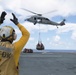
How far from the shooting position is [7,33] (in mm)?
4910

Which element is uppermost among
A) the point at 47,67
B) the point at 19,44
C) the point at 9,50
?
the point at 19,44

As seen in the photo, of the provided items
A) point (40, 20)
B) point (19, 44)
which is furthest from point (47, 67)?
point (19, 44)

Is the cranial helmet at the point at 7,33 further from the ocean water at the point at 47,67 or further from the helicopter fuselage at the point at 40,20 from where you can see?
the helicopter fuselage at the point at 40,20

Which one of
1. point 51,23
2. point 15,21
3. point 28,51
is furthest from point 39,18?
point 28,51

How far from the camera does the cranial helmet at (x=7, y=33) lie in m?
4.90

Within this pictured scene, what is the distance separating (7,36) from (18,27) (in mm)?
325

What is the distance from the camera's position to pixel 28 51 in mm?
181250

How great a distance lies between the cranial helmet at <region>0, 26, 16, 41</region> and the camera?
16.1 feet

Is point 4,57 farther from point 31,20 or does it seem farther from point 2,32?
point 31,20

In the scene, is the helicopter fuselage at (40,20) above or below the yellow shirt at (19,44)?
above

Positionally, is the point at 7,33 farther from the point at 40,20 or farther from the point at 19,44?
the point at 40,20

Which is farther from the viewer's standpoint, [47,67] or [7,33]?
Result: [47,67]

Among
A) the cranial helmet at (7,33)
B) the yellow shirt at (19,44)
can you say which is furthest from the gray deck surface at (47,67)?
the cranial helmet at (7,33)

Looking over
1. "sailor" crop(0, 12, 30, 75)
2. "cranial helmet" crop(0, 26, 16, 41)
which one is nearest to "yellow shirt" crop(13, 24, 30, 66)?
"sailor" crop(0, 12, 30, 75)
